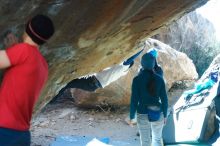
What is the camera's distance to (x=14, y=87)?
3422 millimetres

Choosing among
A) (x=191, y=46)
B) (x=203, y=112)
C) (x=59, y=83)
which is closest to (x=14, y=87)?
(x=59, y=83)

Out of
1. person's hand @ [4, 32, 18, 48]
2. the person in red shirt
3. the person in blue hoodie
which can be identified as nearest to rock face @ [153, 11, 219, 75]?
the person in blue hoodie

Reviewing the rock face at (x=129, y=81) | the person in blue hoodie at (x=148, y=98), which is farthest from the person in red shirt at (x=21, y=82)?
the rock face at (x=129, y=81)

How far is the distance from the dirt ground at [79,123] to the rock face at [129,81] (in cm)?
27

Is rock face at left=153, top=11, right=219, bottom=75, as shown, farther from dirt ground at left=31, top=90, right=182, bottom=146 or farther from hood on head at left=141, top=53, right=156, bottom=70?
hood on head at left=141, top=53, right=156, bottom=70

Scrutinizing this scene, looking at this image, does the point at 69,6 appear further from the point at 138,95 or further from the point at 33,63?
the point at 138,95

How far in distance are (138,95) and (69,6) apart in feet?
9.24

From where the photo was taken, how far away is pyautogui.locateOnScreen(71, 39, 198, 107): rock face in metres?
13.4

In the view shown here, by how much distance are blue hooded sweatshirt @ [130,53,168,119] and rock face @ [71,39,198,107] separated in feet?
21.4

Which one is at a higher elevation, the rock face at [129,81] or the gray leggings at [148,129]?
the gray leggings at [148,129]

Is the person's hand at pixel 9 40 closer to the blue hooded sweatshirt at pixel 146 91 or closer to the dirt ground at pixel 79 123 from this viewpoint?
the blue hooded sweatshirt at pixel 146 91

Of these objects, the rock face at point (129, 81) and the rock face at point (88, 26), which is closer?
the rock face at point (88, 26)

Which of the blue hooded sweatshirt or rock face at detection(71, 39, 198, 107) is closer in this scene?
the blue hooded sweatshirt

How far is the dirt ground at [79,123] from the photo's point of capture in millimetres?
11414
